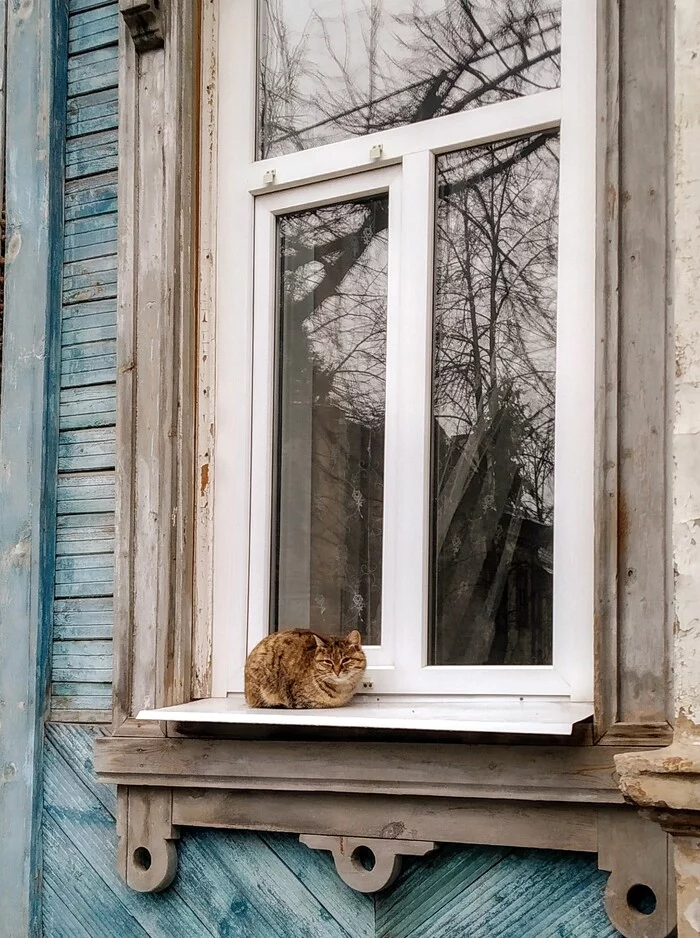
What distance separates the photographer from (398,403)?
2.63 m

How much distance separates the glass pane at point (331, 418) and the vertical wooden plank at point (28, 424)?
2.17ft

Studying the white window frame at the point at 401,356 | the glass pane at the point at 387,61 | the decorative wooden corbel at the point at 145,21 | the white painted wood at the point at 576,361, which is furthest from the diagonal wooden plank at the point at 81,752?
the decorative wooden corbel at the point at 145,21

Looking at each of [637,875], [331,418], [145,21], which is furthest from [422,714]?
[145,21]

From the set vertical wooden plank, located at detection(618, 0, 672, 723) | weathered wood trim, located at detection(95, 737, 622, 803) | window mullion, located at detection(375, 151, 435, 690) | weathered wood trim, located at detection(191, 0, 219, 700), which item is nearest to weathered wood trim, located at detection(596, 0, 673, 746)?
vertical wooden plank, located at detection(618, 0, 672, 723)

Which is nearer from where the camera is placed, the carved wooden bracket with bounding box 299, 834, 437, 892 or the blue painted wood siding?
the carved wooden bracket with bounding box 299, 834, 437, 892

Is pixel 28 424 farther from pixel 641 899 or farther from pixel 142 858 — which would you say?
pixel 641 899

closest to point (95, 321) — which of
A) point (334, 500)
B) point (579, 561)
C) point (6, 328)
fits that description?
point (6, 328)

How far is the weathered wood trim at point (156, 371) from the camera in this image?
9.10 feet

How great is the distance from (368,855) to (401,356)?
1098mm

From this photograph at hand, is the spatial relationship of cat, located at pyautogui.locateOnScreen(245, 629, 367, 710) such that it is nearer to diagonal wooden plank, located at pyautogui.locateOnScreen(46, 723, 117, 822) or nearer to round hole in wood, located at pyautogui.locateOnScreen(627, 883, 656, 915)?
diagonal wooden plank, located at pyautogui.locateOnScreen(46, 723, 117, 822)

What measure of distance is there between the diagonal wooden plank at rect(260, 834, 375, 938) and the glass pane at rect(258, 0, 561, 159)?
5.44ft

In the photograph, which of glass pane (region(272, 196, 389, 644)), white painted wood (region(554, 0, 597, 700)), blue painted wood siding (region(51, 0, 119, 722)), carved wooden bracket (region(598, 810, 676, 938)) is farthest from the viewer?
blue painted wood siding (region(51, 0, 119, 722))

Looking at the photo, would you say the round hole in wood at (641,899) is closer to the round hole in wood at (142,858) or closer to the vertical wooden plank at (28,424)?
the round hole in wood at (142,858)

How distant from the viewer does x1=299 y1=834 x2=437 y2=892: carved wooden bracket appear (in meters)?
2.39
